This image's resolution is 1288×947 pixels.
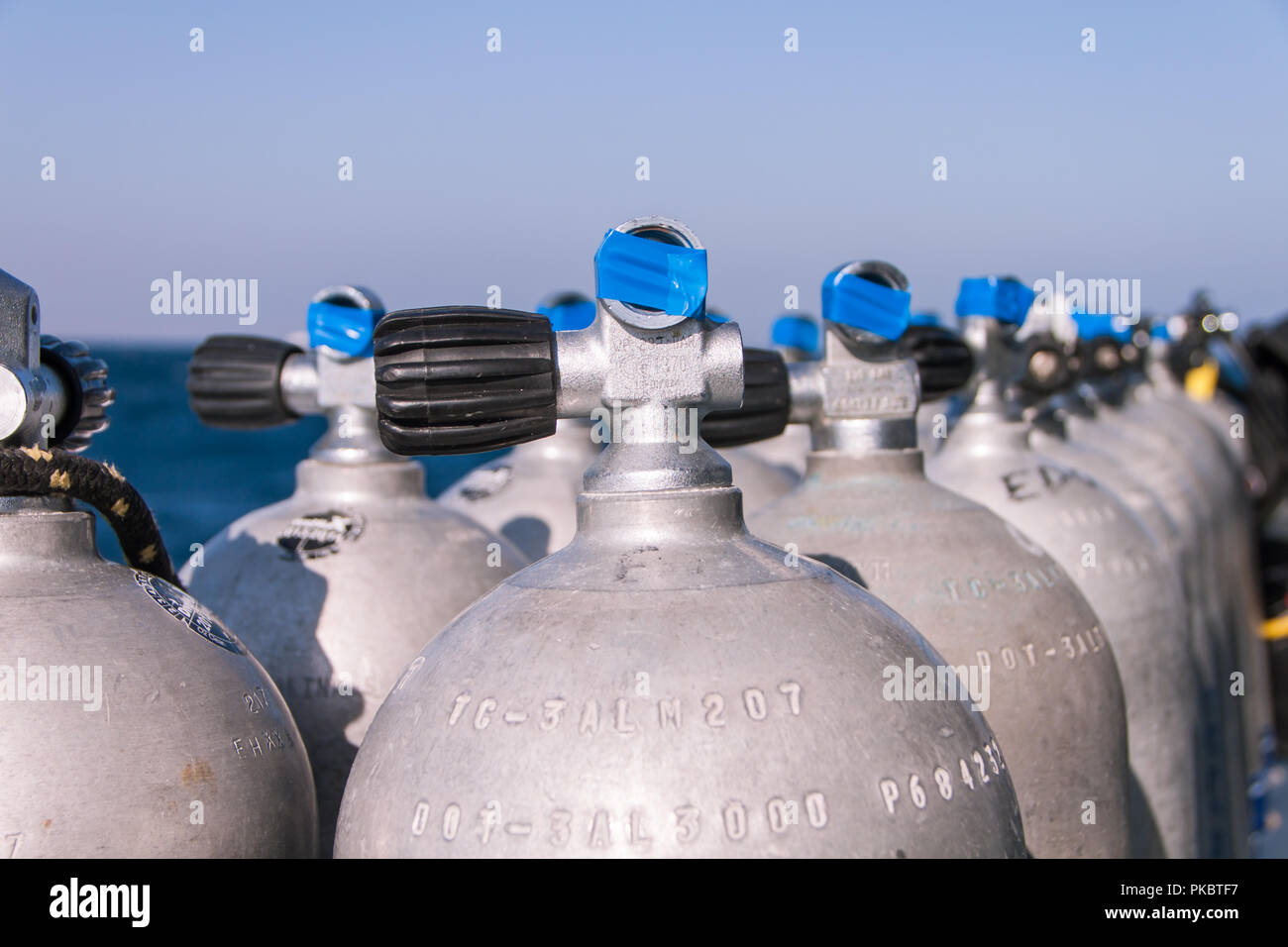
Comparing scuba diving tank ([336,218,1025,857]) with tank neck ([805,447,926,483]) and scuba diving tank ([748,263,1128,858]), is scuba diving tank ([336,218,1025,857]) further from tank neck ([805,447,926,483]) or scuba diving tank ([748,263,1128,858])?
tank neck ([805,447,926,483])

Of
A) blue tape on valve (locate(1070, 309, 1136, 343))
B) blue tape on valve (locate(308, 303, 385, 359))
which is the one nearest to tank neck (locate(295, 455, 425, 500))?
blue tape on valve (locate(308, 303, 385, 359))

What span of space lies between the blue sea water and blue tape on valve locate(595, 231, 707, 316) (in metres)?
9.98

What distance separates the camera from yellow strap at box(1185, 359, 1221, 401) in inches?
379

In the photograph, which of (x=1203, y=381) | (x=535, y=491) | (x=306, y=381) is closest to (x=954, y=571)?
(x=306, y=381)

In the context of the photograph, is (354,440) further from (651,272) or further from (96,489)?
(651,272)

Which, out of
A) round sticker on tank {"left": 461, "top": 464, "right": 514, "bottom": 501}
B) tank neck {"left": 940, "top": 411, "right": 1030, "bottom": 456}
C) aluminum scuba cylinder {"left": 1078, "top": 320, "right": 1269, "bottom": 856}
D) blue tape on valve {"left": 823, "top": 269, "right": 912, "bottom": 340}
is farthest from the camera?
aluminum scuba cylinder {"left": 1078, "top": 320, "right": 1269, "bottom": 856}

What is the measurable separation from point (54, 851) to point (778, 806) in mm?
672

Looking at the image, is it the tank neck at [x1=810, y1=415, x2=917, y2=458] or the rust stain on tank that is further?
Result: the tank neck at [x1=810, y1=415, x2=917, y2=458]

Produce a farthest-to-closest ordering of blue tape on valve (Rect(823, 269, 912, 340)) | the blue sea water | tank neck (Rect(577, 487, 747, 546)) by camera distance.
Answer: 1. the blue sea water
2. blue tape on valve (Rect(823, 269, 912, 340))
3. tank neck (Rect(577, 487, 747, 546))

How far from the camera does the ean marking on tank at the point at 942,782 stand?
49.8 inches

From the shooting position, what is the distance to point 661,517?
1474 millimetres
